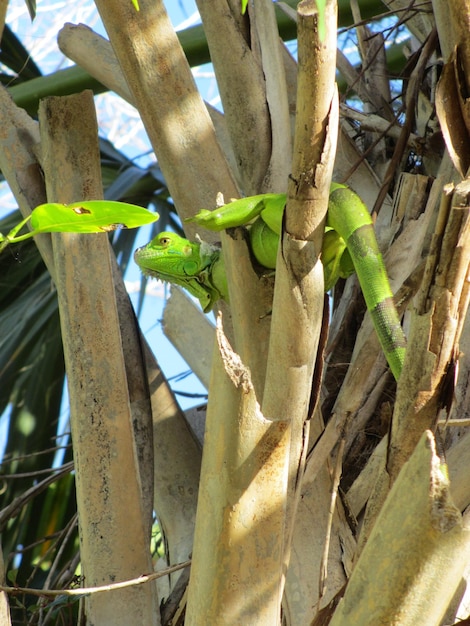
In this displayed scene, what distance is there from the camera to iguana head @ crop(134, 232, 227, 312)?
206 centimetres

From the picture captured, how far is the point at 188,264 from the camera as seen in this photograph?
83.3 inches

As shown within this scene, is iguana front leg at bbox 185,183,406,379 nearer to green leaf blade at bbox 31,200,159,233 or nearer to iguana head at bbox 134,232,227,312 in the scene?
iguana head at bbox 134,232,227,312

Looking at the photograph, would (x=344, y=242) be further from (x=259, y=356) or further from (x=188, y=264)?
(x=188, y=264)

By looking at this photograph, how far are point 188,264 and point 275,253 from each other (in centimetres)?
49

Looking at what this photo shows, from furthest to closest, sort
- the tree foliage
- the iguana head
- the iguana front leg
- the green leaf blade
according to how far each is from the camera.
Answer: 1. the iguana head
2. the iguana front leg
3. the tree foliage
4. the green leaf blade

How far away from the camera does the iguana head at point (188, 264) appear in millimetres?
2064

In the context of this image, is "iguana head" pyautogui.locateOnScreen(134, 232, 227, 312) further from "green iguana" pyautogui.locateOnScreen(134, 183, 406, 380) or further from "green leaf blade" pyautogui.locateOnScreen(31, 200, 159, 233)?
"green leaf blade" pyautogui.locateOnScreen(31, 200, 159, 233)

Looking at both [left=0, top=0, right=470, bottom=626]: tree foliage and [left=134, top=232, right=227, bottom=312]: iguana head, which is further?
[left=134, top=232, right=227, bottom=312]: iguana head

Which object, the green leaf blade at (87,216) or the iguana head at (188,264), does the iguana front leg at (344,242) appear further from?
the green leaf blade at (87,216)

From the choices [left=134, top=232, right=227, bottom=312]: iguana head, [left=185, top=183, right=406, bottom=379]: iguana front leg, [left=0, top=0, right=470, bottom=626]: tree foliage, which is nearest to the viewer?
[left=0, top=0, right=470, bottom=626]: tree foliage

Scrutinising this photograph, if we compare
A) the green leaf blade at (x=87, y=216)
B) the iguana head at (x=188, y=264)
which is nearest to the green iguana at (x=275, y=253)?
the iguana head at (x=188, y=264)

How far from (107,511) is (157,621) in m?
0.28

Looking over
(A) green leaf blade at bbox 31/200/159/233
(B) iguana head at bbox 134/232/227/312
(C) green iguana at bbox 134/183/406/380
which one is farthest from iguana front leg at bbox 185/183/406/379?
(A) green leaf blade at bbox 31/200/159/233

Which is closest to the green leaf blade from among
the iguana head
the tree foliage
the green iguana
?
the tree foliage
